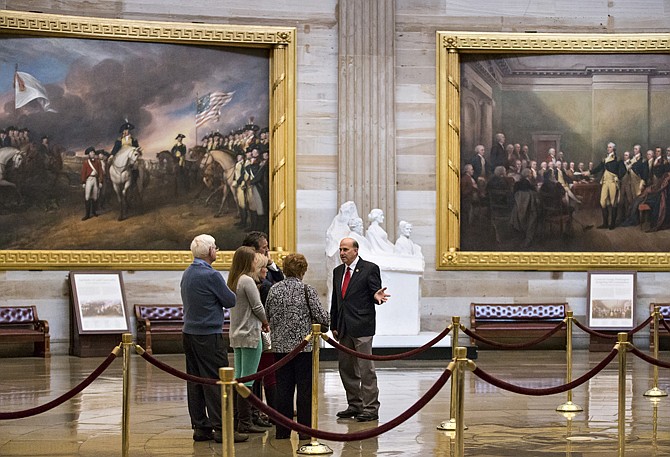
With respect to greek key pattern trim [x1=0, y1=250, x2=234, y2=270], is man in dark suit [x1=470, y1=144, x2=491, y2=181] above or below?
above

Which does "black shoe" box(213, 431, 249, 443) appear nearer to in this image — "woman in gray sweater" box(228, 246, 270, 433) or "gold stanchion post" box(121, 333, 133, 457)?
"woman in gray sweater" box(228, 246, 270, 433)

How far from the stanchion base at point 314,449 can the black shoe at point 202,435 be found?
100 cm

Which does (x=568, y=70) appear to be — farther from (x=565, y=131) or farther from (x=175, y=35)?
(x=175, y=35)

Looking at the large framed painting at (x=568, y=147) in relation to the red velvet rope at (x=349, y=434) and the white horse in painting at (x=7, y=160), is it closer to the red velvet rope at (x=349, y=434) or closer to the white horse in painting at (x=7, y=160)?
the white horse in painting at (x=7, y=160)

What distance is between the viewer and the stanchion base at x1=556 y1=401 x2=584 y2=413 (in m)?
12.7

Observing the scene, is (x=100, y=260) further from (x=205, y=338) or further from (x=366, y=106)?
(x=205, y=338)

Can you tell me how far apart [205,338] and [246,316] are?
19.3 inches

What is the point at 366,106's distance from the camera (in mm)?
21109

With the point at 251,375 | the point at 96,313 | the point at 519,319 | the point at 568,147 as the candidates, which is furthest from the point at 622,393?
the point at 568,147

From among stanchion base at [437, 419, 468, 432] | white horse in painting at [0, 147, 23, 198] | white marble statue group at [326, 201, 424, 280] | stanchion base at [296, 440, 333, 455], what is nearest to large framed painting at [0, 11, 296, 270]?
white horse in painting at [0, 147, 23, 198]

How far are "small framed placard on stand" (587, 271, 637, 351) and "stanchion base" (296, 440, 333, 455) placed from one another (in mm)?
11878

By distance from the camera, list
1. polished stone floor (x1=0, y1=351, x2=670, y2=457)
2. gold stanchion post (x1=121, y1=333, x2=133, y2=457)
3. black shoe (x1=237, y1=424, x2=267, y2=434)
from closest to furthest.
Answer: gold stanchion post (x1=121, y1=333, x2=133, y2=457), polished stone floor (x1=0, y1=351, x2=670, y2=457), black shoe (x1=237, y1=424, x2=267, y2=434)

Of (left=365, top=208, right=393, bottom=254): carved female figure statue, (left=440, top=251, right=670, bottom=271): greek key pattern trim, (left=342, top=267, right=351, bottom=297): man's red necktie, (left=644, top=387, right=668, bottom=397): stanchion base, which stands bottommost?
(left=644, top=387, right=668, bottom=397): stanchion base

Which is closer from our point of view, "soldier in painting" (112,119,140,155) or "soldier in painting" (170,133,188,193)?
"soldier in painting" (112,119,140,155)
